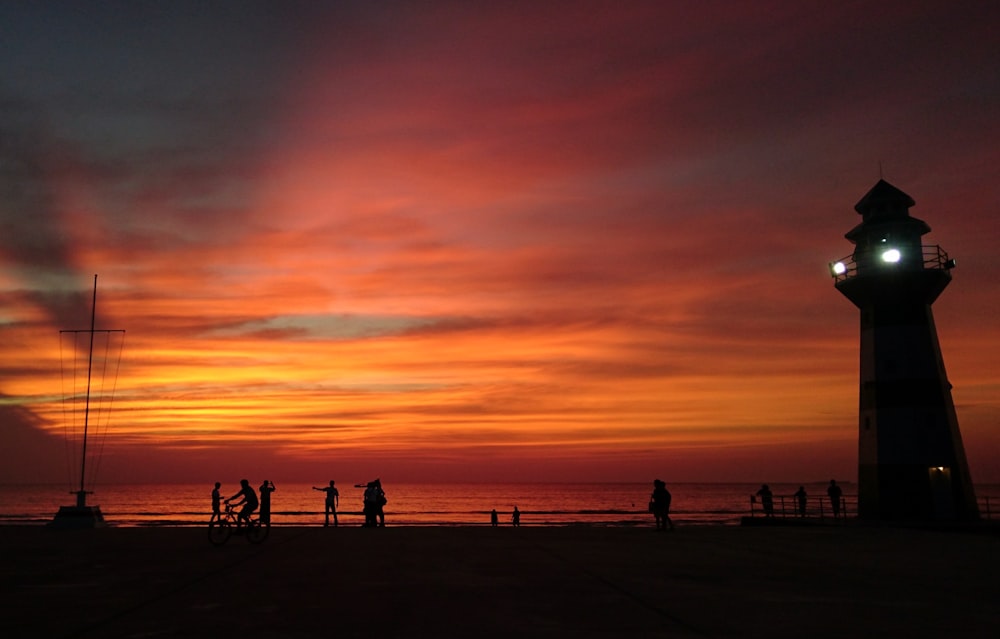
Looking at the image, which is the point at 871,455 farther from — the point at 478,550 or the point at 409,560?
the point at 409,560

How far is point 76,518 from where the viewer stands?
30750mm

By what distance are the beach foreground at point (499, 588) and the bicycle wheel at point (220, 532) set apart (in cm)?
39

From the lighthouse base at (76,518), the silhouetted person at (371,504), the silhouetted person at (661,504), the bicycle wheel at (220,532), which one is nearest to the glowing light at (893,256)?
the silhouetted person at (661,504)

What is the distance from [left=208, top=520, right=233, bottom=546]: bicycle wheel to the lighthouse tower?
2590 cm

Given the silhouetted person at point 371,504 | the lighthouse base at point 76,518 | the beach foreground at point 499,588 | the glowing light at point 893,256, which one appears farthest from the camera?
the glowing light at point 893,256

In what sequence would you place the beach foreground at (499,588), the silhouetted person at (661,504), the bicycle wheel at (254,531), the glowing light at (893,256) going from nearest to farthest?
the beach foreground at (499,588), the bicycle wheel at (254,531), the silhouetted person at (661,504), the glowing light at (893,256)

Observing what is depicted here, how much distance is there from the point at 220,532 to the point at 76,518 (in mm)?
11556

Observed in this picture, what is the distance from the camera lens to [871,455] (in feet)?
115

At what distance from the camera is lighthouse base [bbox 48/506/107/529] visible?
30344 mm

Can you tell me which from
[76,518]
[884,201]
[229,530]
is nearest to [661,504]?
[229,530]

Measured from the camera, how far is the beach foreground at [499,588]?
9523 millimetres

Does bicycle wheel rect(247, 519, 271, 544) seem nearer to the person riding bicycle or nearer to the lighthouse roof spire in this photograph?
the person riding bicycle

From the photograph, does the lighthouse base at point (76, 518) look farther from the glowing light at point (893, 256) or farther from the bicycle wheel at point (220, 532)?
the glowing light at point (893, 256)

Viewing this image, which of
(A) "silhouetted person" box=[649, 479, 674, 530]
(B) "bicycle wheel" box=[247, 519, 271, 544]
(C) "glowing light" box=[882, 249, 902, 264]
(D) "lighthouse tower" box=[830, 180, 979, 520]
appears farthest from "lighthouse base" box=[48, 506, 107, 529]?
(C) "glowing light" box=[882, 249, 902, 264]
